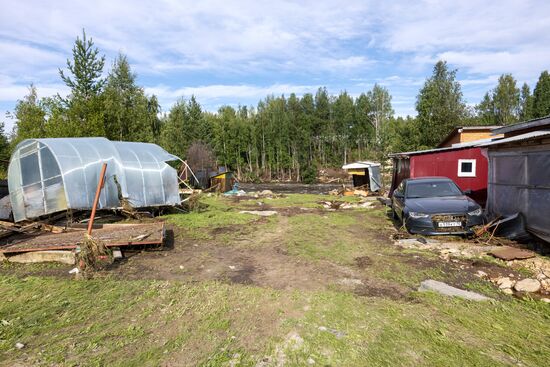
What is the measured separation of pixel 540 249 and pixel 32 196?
556 inches

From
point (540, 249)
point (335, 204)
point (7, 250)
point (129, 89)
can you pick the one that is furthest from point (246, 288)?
point (129, 89)

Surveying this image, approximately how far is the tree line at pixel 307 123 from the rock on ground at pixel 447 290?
77.7 ft

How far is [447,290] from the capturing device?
5012 millimetres

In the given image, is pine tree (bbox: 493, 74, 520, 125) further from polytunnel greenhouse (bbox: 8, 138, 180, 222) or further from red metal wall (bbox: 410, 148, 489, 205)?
polytunnel greenhouse (bbox: 8, 138, 180, 222)

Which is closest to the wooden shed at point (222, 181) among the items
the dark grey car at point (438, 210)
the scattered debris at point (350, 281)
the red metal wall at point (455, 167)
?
the red metal wall at point (455, 167)

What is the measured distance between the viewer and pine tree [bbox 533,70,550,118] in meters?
46.3

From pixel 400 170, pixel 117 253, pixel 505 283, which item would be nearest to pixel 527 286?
pixel 505 283

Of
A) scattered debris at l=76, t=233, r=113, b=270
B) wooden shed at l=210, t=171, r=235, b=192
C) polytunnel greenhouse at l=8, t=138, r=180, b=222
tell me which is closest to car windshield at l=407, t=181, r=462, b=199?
scattered debris at l=76, t=233, r=113, b=270

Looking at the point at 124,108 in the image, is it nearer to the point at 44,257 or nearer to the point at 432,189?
the point at 44,257

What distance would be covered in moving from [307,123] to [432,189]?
44519mm

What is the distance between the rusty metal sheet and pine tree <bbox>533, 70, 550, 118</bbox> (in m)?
56.9

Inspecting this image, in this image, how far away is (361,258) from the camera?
23.0ft

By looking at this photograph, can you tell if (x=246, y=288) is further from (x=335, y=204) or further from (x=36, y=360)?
(x=335, y=204)

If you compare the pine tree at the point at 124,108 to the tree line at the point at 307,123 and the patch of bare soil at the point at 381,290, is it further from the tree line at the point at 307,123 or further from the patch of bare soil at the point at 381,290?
the patch of bare soil at the point at 381,290
